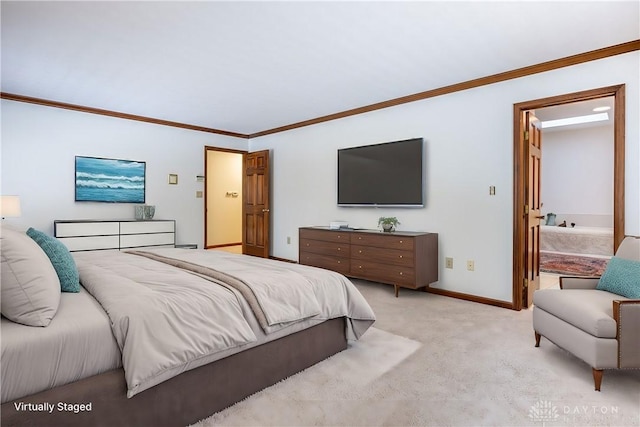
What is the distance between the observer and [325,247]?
192 inches

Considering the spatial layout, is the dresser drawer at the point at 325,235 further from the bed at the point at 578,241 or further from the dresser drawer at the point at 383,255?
the bed at the point at 578,241

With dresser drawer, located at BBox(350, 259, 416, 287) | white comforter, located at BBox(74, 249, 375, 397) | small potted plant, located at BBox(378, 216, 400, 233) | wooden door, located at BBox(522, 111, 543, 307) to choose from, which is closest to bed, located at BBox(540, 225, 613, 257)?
wooden door, located at BBox(522, 111, 543, 307)

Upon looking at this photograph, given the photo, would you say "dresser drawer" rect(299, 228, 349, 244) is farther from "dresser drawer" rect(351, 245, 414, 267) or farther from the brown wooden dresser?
"dresser drawer" rect(351, 245, 414, 267)

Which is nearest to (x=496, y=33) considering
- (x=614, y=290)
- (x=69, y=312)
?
(x=614, y=290)

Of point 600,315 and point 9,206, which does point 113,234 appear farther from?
point 600,315

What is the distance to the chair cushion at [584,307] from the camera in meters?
2.02

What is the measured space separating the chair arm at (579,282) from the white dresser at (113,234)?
494cm

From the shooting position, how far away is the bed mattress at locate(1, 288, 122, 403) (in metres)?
1.26

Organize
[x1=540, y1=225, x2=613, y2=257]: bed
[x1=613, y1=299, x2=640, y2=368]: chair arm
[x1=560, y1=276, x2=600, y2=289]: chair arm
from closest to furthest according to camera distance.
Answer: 1. [x1=613, y1=299, x2=640, y2=368]: chair arm
2. [x1=560, y1=276, x2=600, y2=289]: chair arm
3. [x1=540, y1=225, x2=613, y2=257]: bed

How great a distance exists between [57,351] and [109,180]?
14.7 ft

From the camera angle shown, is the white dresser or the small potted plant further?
the white dresser

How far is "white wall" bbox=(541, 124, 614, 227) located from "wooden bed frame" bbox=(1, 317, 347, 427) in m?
6.93

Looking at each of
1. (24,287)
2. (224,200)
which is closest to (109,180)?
(224,200)

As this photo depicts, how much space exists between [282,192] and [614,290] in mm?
4833
